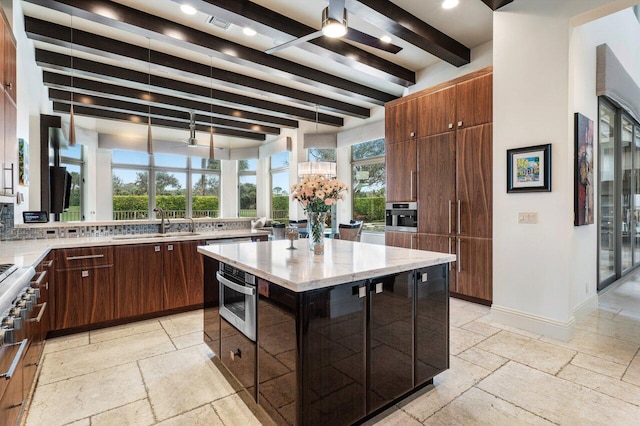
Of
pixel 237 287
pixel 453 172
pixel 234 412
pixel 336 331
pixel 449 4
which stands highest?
pixel 449 4

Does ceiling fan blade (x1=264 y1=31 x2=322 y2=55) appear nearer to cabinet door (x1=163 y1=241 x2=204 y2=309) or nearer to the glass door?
cabinet door (x1=163 y1=241 x2=204 y2=309)

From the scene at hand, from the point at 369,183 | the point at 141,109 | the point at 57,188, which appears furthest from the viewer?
the point at 369,183

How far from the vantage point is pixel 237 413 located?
196 centimetres

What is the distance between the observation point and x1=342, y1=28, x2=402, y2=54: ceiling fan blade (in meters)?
3.73

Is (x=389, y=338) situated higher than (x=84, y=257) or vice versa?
(x=84, y=257)

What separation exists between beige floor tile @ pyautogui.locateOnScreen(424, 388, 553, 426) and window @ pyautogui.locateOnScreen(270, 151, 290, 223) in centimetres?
713

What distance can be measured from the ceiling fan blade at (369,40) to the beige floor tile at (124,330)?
3.84 metres

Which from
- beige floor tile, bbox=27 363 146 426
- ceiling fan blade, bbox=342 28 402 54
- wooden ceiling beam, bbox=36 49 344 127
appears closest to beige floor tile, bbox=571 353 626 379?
beige floor tile, bbox=27 363 146 426

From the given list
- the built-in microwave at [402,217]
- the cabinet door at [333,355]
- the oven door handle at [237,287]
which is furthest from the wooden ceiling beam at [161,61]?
the cabinet door at [333,355]

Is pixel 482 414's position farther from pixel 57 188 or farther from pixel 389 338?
pixel 57 188

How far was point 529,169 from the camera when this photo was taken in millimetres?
3145

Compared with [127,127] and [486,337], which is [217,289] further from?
[127,127]

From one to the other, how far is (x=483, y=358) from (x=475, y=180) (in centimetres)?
209

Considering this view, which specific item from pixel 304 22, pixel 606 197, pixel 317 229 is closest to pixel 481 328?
pixel 317 229
